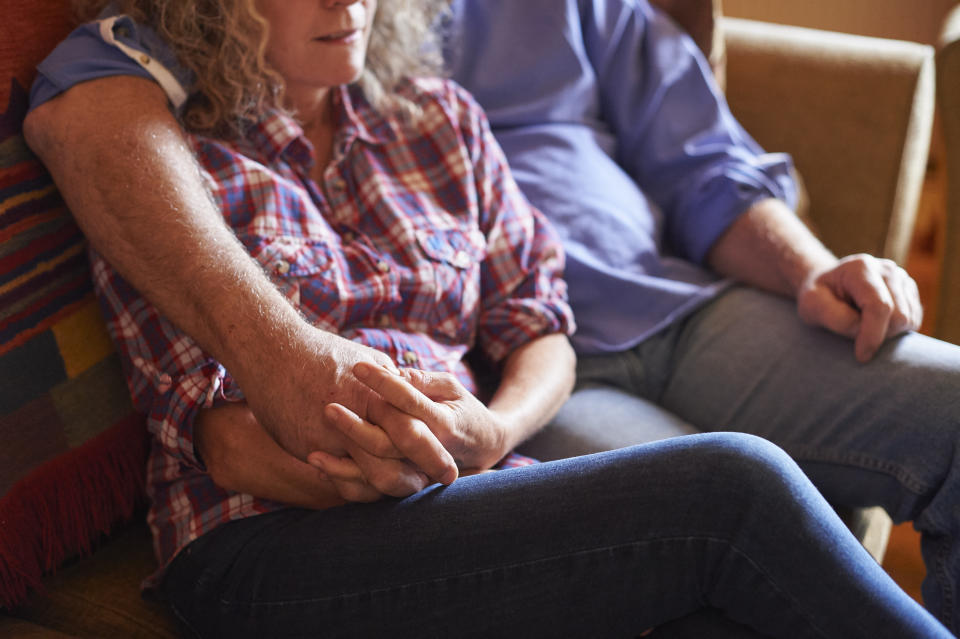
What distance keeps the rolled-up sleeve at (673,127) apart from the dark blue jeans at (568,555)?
1.85ft

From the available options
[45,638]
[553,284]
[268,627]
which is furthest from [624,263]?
[45,638]

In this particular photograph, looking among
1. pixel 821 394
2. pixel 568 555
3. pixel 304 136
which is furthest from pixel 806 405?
pixel 304 136

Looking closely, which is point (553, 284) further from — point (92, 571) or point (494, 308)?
point (92, 571)

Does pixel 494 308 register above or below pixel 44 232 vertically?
below

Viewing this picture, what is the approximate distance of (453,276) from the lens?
3.39 feet

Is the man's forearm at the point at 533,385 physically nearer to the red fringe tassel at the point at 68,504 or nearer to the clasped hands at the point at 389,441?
the clasped hands at the point at 389,441

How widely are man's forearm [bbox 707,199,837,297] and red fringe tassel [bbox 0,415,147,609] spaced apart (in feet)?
2.72

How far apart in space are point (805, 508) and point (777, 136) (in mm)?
902

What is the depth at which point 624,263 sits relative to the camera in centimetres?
123

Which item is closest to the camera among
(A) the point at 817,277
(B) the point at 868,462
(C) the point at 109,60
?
(C) the point at 109,60

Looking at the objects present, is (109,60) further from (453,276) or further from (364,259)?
(453,276)

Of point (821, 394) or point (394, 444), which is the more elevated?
point (394, 444)

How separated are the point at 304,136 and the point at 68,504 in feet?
1.64

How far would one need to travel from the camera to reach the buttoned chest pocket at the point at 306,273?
93 cm
